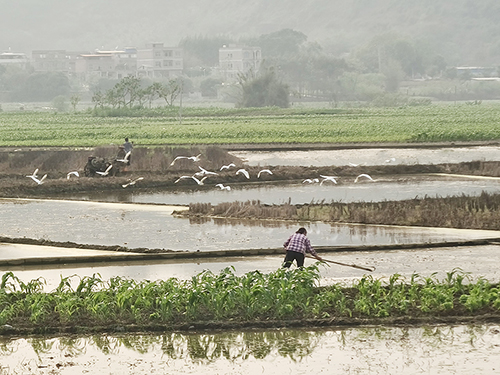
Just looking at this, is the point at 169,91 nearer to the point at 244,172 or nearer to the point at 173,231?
the point at 244,172

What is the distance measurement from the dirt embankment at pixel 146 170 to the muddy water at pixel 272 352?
627 inches

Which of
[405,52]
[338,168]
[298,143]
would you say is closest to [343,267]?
[338,168]

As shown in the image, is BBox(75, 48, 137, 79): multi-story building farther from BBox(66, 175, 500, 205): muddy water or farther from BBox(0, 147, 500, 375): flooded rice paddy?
BBox(0, 147, 500, 375): flooded rice paddy

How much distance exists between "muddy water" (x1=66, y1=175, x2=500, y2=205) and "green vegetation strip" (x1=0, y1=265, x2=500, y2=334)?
1132 centimetres

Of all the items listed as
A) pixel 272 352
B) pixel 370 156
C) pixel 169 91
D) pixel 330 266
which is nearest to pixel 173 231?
pixel 330 266

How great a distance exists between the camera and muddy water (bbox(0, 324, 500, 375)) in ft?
33.4

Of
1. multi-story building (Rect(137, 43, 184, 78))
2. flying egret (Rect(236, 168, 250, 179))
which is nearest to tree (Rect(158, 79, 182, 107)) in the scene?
flying egret (Rect(236, 168, 250, 179))

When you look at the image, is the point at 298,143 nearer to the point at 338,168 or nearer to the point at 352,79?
the point at 338,168

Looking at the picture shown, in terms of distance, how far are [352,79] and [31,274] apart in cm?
11702

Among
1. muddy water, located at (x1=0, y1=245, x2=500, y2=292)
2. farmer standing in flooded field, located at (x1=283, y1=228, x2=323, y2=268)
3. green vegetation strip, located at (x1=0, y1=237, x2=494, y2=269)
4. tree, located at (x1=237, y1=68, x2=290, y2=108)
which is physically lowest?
muddy water, located at (x1=0, y1=245, x2=500, y2=292)

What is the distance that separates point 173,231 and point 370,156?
743 inches

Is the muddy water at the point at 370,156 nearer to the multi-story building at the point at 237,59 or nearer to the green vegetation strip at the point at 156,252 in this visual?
the green vegetation strip at the point at 156,252

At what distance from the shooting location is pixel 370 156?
37.5 m

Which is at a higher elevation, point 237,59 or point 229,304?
point 237,59
